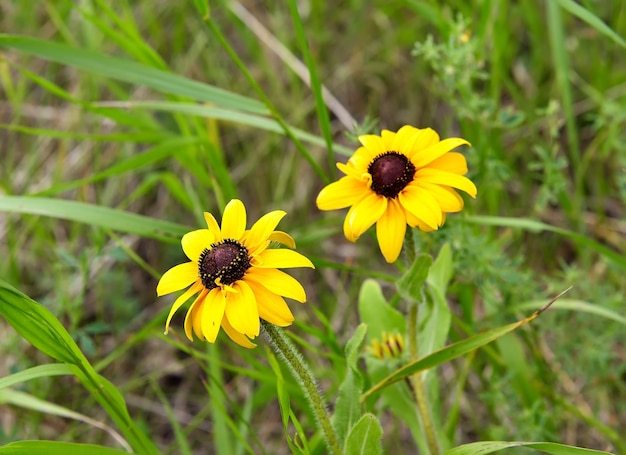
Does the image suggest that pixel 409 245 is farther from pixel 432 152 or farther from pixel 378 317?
pixel 378 317

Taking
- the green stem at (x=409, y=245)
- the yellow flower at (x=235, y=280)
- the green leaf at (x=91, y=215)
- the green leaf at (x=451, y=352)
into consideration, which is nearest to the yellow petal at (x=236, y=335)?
the yellow flower at (x=235, y=280)

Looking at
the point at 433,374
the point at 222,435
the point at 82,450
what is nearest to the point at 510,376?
the point at 433,374

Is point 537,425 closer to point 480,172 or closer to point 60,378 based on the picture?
point 480,172

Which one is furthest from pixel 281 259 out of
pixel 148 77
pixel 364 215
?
pixel 148 77

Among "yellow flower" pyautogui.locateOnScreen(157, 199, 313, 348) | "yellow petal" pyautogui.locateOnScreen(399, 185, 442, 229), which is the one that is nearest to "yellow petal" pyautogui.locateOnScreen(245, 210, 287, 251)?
"yellow flower" pyautogui.locateOnScreen(157, 199, 313, 348)

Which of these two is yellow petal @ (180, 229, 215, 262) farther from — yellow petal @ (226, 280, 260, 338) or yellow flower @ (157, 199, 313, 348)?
yellow petal @ (226, 280, 260, 338)

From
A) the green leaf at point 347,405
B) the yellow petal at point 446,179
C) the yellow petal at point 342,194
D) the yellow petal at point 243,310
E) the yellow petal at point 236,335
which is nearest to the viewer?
the yellow petal at point 243,310

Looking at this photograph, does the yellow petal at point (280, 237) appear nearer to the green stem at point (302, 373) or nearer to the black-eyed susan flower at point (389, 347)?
the green stem at point (302, 373)
